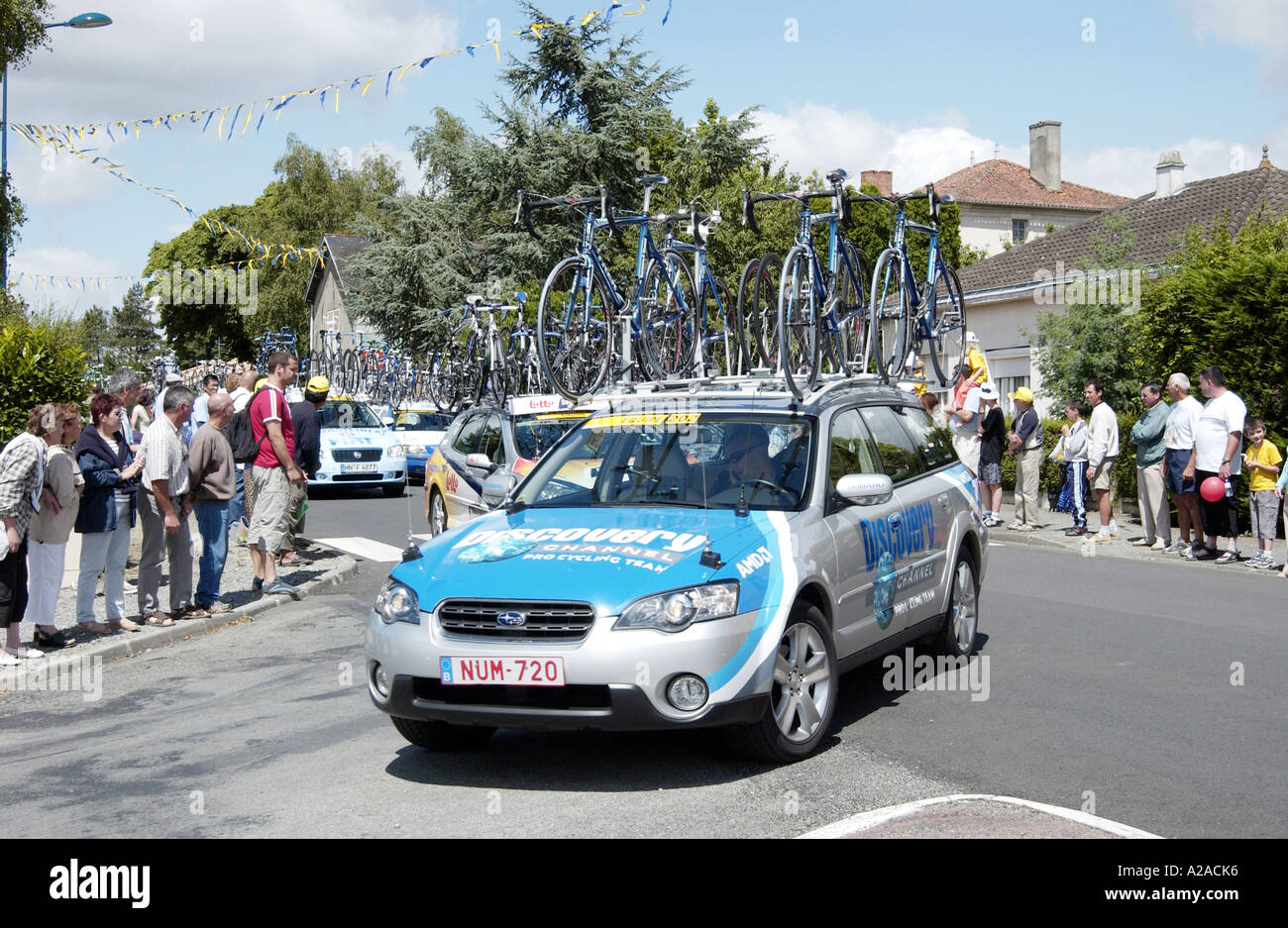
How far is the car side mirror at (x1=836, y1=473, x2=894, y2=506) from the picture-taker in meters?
6.58

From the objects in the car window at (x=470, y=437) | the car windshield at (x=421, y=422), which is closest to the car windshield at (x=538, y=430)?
the car window at (x=470, y=437)

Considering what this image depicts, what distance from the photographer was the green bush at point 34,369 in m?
14.9

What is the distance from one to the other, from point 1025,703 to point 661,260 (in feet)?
15.6

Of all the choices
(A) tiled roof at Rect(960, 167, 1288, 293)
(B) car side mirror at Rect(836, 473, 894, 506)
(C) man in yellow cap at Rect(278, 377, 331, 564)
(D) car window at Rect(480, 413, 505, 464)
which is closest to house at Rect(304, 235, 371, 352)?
(A) tiled roof at Rect(960, 167, 1288, 293)

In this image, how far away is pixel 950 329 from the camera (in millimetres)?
11867

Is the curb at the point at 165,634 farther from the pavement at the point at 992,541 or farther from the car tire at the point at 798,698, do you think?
the car tire at the point at 798,698

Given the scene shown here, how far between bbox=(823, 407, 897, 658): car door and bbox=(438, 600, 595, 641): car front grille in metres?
1.53

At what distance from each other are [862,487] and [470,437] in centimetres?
873

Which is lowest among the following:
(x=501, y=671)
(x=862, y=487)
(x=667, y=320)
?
(x=501, y=671)

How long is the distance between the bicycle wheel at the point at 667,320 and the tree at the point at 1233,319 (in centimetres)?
928

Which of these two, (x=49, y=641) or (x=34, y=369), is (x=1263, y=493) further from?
(x=34, y=369)

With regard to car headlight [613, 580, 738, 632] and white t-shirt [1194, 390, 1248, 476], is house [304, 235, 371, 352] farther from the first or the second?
car headlight [613, 580, 738, 632]

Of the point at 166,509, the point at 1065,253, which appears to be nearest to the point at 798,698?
the point at 166,509

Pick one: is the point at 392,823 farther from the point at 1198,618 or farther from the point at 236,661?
the point at 1198,618
